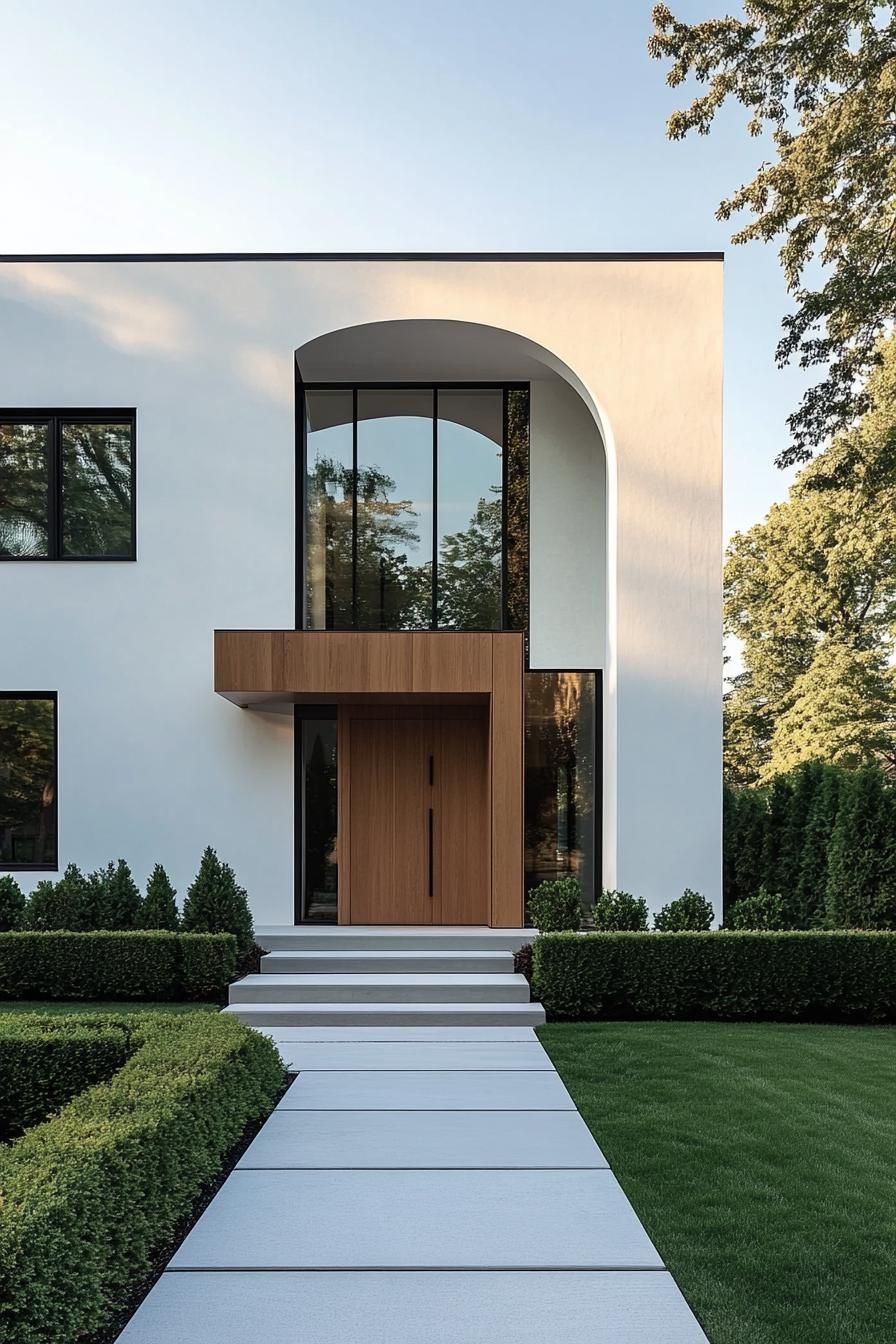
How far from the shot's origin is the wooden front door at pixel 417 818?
13055 millimetres

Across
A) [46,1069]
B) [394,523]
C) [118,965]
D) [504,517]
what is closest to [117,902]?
[118,965]

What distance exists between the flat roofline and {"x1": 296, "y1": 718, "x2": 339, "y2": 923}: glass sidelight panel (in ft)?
19.2

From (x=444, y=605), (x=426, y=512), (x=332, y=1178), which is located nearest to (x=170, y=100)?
(x=426, y=512)

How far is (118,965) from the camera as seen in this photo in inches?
409

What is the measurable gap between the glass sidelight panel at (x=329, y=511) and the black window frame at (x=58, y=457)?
2.26 meters

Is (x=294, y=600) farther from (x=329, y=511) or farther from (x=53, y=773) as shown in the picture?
(x=53, y=773)

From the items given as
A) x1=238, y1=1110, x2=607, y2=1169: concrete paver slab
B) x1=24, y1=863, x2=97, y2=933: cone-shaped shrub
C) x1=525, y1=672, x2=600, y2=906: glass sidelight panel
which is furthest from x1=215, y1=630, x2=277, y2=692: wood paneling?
x1=238, y1=1110, x2=607, y2=1169: concrete paver slab

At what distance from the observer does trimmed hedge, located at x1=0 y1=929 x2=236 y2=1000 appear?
1029 cm

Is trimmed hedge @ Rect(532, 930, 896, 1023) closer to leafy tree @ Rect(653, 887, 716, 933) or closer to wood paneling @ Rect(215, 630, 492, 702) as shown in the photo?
leafy tree @ Rect(653, 887, 716, 933)

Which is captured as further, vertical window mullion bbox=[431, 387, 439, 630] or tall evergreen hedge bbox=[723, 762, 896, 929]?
vertical window mullion bbox=[431, 387, 439, 630]

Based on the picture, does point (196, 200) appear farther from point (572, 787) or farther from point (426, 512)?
point (572, 787)

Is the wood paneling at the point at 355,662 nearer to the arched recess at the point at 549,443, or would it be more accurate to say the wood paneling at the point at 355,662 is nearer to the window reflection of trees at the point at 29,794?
the arched recess at the point at 549,443

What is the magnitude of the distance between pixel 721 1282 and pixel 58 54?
1565cm

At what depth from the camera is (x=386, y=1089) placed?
24.0 ft
